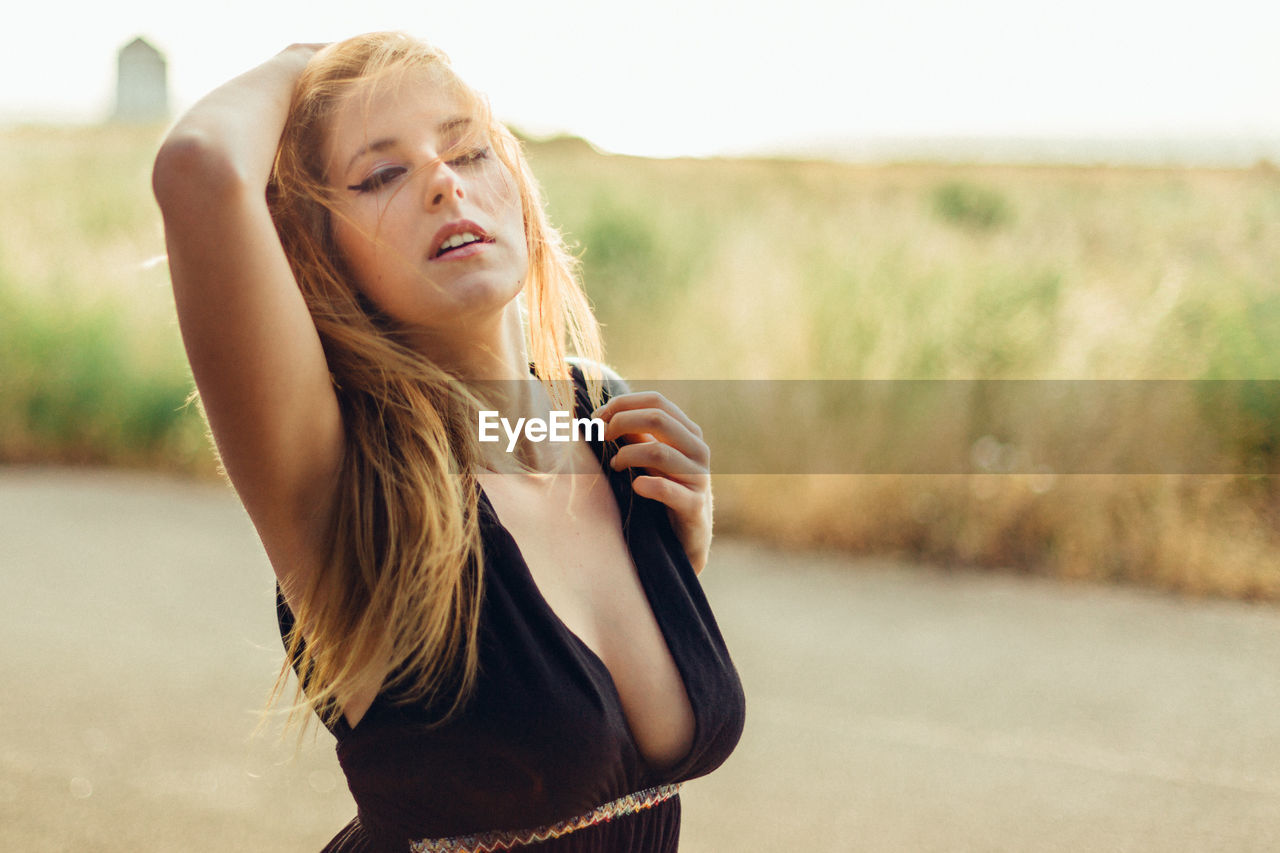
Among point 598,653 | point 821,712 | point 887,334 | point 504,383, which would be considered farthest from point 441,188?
point 887,334

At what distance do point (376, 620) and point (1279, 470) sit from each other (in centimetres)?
487

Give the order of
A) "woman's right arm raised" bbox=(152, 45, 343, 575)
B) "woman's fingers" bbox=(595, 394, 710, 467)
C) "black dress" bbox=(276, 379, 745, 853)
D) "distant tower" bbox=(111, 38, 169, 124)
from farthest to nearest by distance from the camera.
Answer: "distant tower" bbox=(111, 38, 169, 124) < "woman's fingers" bbox=(595, 394, 710, 467) < "black dress" bbox=(276, 379, 745, 853) < "woman's right arm raised" bbox=(152, 45, 343, 575)

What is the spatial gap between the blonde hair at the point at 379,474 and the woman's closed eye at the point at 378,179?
4 cm

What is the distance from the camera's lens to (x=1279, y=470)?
470 centimetres

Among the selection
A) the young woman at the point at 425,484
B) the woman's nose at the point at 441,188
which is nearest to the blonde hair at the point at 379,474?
the young woman at the point at 425,484

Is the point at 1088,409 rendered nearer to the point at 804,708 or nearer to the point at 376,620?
the point at 804,708

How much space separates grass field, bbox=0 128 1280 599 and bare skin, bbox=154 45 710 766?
155 centimetres

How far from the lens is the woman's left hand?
1218mm

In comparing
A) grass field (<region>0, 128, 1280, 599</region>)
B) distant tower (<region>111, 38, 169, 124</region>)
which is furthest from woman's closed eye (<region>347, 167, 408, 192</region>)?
distant tower (<region>111, 38, 169, 124</region>)

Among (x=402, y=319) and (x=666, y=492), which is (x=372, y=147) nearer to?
(x=402, y=319)

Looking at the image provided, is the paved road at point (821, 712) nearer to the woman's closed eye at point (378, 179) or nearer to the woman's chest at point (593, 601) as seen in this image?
the woman's chest at point (593, 601)

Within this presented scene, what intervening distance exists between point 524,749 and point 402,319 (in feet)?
1.57

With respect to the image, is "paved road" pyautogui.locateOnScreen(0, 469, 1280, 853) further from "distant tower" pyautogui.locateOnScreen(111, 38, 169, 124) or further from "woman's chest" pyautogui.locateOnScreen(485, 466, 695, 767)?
"distant tower" pyautogui.locateOnScreen(111, 38, 169, 124)

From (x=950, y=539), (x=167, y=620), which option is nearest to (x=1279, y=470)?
(x=950, y=539)
